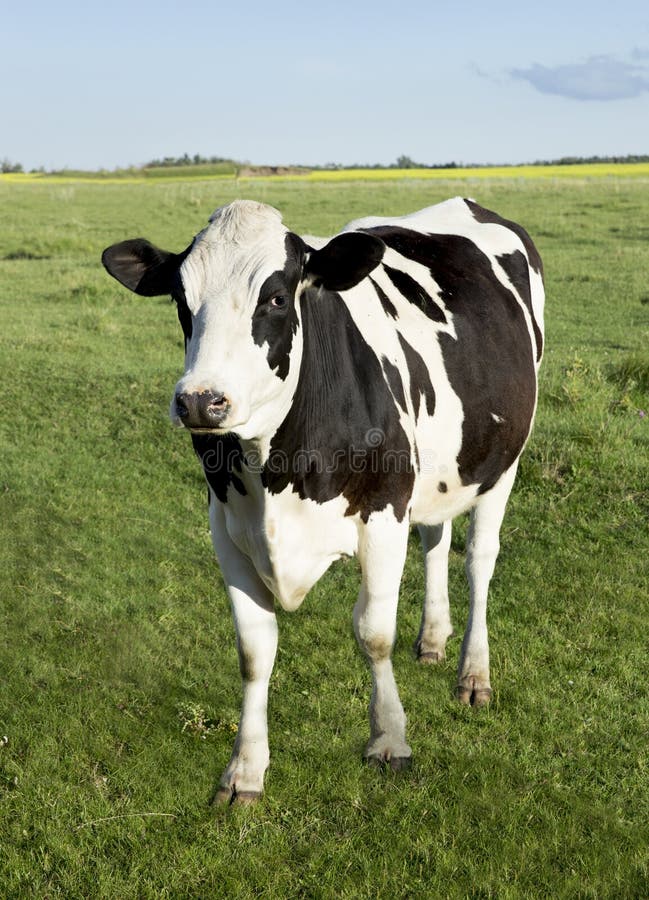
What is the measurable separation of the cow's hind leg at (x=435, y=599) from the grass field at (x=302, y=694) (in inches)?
4.6

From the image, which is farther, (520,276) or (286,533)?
(520,276)

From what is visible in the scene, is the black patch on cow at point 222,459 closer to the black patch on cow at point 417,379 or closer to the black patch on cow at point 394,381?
the black patch on cow at point 394,381

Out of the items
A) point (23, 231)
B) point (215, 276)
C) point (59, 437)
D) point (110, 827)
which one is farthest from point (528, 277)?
point (23, 231)

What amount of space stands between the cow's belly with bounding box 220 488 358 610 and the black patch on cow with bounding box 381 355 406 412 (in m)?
0.49

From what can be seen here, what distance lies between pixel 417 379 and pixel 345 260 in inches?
31.8

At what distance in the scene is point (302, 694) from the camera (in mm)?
4750

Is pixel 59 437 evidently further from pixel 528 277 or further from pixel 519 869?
pixel 519 869

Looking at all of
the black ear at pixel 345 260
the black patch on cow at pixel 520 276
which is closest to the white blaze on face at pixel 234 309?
the black ear at pixel 345 260

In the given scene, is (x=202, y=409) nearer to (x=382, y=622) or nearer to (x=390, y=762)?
(x=382, y=622)

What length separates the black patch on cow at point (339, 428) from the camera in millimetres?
3691

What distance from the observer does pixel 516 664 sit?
16.6 ft

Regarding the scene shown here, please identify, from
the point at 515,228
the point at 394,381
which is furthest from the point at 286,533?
the point at 515,228

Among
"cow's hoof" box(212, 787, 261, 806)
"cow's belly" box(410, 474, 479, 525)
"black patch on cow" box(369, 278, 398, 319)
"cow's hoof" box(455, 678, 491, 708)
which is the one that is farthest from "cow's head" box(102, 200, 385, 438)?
"cow's hoof" box(455, 678, 491, 708)

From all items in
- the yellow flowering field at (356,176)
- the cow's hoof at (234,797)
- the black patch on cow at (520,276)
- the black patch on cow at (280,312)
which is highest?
the black patch on cow at (280,312)
